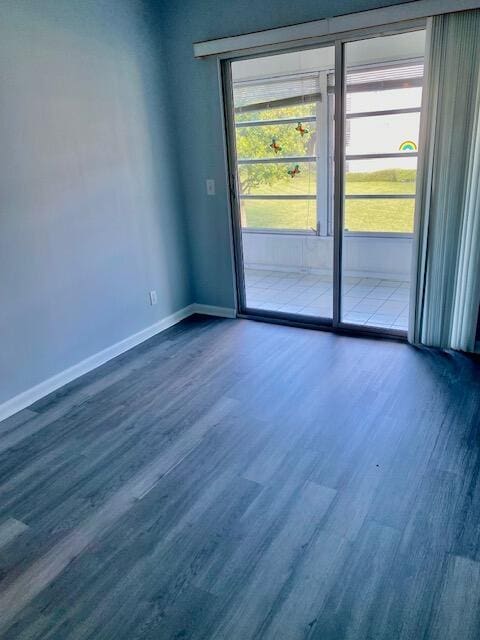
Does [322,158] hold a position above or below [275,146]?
below

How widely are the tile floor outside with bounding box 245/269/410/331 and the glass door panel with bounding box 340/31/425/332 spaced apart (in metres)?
0.02

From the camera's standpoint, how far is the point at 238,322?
13.5ft

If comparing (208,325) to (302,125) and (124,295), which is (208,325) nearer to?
(124,295)

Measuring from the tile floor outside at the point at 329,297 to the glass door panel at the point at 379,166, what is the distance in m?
0.02

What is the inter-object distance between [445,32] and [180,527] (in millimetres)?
3033

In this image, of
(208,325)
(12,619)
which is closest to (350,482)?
(12,619)

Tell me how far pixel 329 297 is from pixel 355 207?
991 mm

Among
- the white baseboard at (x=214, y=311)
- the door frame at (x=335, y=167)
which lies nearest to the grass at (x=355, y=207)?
the door frame at (x=335, y=167)

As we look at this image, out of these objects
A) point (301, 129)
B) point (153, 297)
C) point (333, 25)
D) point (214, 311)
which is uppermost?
point (333, 25)

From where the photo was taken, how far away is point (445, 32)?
107 inches

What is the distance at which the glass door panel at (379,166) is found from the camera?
312 centimetres

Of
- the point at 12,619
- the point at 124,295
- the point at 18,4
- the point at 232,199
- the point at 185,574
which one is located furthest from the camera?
the point at 232,199

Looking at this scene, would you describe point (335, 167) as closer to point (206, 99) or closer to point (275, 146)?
point (275, 146)

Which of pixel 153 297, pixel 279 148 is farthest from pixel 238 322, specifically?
pixel 279 148
